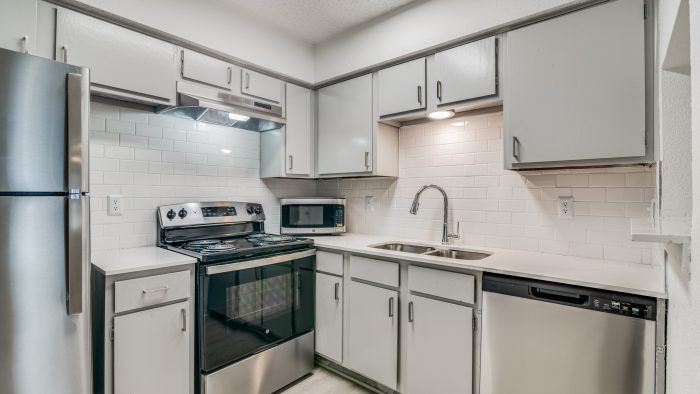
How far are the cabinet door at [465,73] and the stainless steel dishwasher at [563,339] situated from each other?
1.10m

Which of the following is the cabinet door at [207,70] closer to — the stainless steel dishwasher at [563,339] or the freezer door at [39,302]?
the freezer door at [39,302]

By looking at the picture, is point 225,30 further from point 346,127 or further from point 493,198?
point 493,198

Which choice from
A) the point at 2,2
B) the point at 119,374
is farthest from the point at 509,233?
the point at 2,2

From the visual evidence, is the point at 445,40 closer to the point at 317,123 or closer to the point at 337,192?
the point at 317,123

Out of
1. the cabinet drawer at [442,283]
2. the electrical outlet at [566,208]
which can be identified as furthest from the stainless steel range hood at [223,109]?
the electrical outlet at [566,208]

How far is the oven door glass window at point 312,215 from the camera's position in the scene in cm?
287

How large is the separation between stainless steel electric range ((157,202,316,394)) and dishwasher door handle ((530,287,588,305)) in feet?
4.84

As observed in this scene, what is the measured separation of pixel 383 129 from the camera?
261cm

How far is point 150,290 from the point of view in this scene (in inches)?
66.3

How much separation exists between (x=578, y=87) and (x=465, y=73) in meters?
0.61

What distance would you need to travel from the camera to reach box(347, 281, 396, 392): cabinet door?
6.77 feet

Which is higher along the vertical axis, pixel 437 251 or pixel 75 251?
pixel 75 251

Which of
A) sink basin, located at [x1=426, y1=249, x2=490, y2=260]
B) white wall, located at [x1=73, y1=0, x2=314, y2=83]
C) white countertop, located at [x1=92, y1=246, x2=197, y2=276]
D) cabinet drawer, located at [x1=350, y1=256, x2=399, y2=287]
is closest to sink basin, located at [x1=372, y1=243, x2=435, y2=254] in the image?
sink basin, located at [x1=426, y1=249, x2=490, y2=260]

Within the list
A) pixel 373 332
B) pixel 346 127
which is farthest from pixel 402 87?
pixel 373 332
